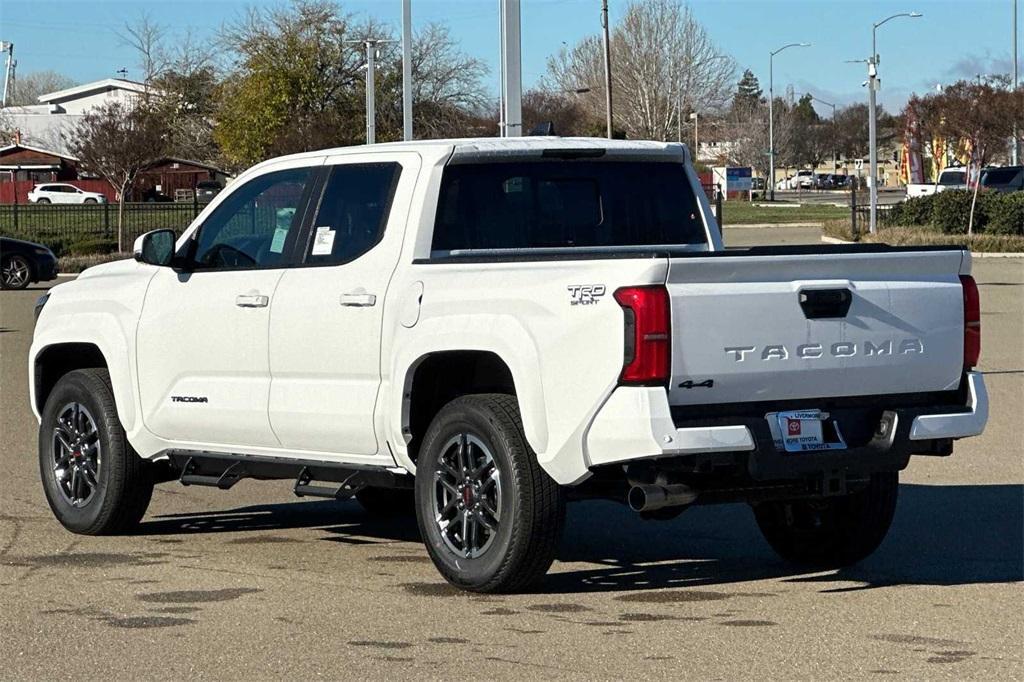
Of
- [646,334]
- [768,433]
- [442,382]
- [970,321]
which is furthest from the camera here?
[442,382]

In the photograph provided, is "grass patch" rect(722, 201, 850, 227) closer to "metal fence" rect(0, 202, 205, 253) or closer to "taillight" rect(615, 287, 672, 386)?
"metal fence" rect(0, 202, 205, 253)

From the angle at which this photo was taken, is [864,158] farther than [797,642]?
Yes

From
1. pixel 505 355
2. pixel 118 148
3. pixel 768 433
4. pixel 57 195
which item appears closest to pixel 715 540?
pixel 768 433

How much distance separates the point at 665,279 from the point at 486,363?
1.28 meters

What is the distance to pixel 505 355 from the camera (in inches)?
282

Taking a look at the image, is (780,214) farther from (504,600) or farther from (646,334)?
(646,334)

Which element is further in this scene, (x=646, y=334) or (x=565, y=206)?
(x=565, y=206)

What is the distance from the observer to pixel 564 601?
7402mm

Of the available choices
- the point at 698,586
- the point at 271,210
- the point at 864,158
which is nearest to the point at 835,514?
the point at 698,586

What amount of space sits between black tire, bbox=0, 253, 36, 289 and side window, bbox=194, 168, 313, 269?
25.2 m

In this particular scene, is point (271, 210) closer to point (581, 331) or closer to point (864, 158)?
point (581, 331)

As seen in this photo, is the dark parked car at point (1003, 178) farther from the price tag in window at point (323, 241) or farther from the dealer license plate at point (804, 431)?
the dealer license plate at point (804, 431)

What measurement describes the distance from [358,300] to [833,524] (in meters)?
2.48

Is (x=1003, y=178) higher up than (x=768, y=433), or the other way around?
(x=1003, y=178)
